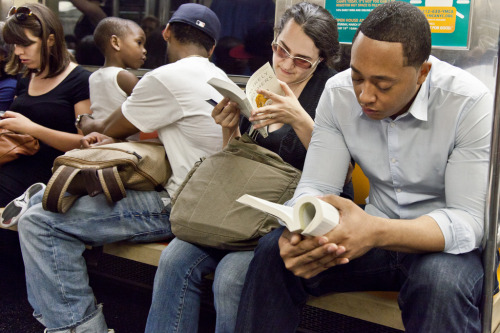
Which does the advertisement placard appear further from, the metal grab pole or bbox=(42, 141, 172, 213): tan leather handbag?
bbox=(42, 141, 172, 213): tan leather handbag

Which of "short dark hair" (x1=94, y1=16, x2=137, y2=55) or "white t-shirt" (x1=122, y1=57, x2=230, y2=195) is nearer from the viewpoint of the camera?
"white t-shirt" (x1=122, y1=57, x2=230, y2=195)

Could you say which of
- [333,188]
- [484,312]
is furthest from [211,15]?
[484,312]

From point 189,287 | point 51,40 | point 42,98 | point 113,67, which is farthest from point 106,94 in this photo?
point 189,287

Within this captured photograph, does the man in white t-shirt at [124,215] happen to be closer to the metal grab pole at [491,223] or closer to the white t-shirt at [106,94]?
the white t-shirt at [106,94]

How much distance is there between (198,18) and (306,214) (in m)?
1.41

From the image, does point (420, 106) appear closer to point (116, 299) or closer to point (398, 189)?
point (398, 189)

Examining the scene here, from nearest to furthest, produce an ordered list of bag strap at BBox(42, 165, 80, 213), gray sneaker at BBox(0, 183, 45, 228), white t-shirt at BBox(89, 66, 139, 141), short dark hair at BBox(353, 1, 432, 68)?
short dark hair at BBox(353, 1, 432, 68) → bag strap at BBox(42, 165, 80, 213) → gray sneaker at BBox(0, 183, 45, 228) → white t-shirt at BBox(89, 66, 139, 141)

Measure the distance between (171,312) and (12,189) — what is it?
1566 mm

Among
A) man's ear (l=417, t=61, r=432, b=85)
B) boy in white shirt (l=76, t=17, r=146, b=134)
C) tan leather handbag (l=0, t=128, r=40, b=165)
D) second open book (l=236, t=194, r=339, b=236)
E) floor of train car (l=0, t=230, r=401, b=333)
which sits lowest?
floor of train car (l=0, t=230, r=401, b=333)

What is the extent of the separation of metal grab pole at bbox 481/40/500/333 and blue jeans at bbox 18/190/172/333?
1.42 metres

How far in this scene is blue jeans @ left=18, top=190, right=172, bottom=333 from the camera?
2.41 m

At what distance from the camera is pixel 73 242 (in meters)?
2.48

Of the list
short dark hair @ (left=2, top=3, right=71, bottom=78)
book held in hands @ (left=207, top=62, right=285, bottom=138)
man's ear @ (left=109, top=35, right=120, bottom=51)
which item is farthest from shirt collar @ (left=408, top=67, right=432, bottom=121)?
short dark hair @ (left=2, top=3, right=71, bottom=78)

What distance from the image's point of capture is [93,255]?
2.82 metres
